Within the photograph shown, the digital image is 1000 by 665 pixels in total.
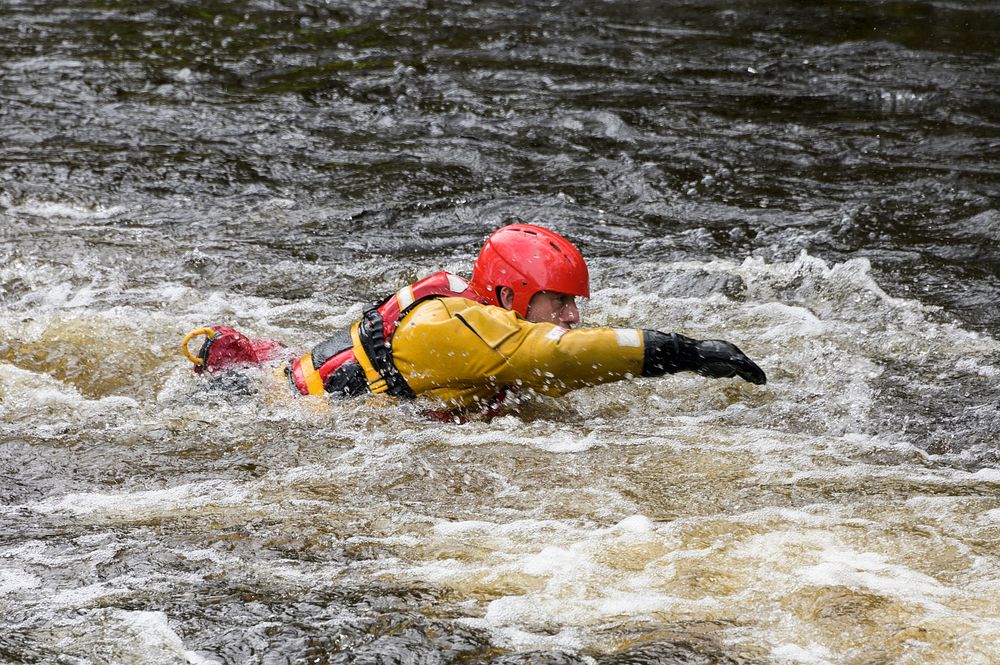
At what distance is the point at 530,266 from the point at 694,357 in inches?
35.7

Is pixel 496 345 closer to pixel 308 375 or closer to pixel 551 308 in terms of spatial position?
pixel 551 308

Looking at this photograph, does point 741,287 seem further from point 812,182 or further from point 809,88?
point 809,88

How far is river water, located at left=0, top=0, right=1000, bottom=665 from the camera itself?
162 inches

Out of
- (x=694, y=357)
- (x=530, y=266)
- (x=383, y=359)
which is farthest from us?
(x=383, y=359)

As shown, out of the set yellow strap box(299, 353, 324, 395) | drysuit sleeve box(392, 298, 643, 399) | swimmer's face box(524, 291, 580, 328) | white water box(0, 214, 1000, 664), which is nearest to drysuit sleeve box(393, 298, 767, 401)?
drysuit sleeve box(392, 298, 643, 399)

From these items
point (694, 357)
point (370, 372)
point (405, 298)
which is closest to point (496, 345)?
point (405, 298)

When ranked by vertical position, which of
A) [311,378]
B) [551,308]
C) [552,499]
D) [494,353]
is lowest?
[552,499]

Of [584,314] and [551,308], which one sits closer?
[551,308]

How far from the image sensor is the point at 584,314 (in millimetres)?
7488

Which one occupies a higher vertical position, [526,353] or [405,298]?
[405,298]

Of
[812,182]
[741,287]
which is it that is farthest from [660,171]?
[741,287]

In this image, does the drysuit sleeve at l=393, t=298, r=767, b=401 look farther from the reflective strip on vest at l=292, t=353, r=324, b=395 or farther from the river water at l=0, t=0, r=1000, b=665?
the reflective strip on vest at l=292, t=353, r=324, b=395

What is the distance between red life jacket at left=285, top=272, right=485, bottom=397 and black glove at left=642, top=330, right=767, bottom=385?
94cm

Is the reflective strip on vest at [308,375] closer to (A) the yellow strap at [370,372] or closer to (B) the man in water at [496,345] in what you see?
(B) the man in water at [496,345]
